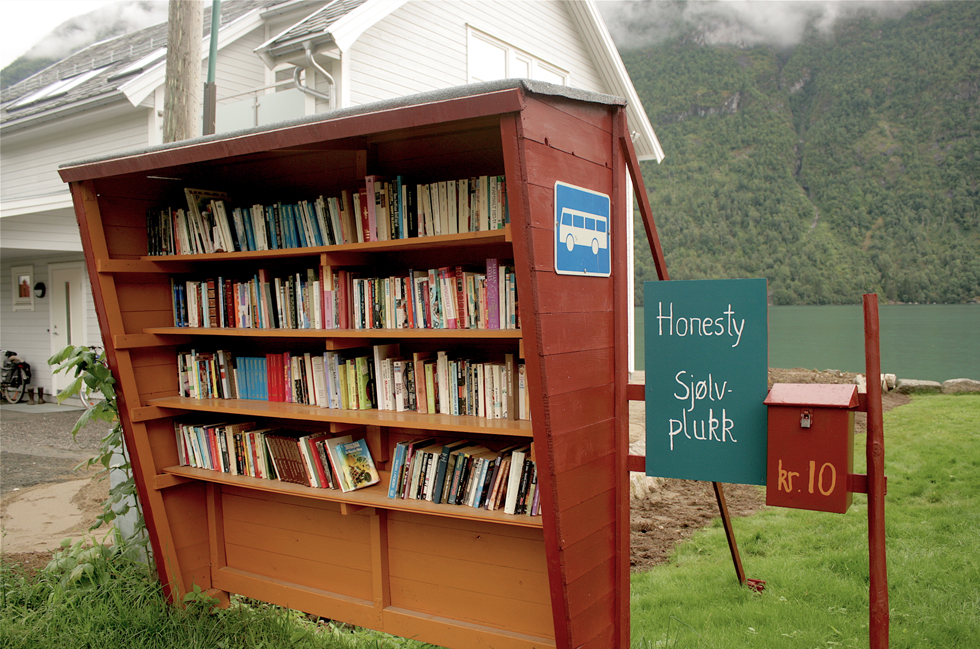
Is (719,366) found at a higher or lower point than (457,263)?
lower

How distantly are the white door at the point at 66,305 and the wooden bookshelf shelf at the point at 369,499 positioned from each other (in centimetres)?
872

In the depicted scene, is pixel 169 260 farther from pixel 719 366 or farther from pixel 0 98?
pixel 0 98

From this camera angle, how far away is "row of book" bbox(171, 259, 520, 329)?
9.29 feet

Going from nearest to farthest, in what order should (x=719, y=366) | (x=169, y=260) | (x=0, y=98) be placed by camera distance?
(x=719, y=366) → (x=169, y=260) → (x=0, y=98)

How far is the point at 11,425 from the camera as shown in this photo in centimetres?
973

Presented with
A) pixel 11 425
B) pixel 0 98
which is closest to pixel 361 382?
pixel 11 425

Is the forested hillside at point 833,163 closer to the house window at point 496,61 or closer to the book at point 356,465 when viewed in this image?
the house window at point 496,61

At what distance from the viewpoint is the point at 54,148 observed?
10.5 m

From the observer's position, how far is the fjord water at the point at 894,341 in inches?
667

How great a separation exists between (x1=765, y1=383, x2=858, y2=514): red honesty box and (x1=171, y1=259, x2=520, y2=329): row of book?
1.08m

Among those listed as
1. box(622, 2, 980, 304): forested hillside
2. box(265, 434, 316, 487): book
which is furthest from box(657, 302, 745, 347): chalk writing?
box(622, 2, 980, 304): forested hillside

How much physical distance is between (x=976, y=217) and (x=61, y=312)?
6075cm

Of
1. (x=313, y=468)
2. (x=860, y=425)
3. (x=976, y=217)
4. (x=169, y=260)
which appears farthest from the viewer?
(x=976, y=217)

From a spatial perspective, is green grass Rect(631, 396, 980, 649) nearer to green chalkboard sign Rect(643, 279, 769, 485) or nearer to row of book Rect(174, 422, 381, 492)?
green chalkboard sign Rect(643, 279, 769, 485)
